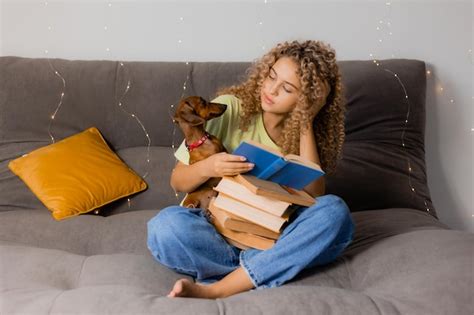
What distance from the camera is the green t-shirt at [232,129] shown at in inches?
67.7

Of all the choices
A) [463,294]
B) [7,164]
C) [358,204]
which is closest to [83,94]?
[7,164]

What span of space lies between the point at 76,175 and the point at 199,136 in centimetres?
64

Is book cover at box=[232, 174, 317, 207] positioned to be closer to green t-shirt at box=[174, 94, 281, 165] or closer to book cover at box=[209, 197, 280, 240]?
book cover at box=[209, 197, 280, 240]

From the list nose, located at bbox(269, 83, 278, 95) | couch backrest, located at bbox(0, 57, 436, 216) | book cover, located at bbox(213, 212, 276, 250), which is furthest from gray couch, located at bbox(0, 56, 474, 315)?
nose, located at bbox(269, 83, 278, 95)

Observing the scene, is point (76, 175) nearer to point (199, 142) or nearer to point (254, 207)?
Answer: point (199, 142)

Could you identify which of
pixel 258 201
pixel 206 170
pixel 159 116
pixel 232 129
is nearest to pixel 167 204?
pixel 159 116

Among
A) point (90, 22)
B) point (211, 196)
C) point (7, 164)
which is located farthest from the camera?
point (90, 22)

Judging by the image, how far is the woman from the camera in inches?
55.0

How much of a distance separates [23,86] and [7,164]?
0.96ft

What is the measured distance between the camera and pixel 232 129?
174cm

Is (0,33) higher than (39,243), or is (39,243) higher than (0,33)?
(0,33)

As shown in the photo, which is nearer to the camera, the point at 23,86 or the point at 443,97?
the point at 23,86

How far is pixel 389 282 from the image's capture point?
4.53 feet

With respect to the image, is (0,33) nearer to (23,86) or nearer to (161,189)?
(23,86)
